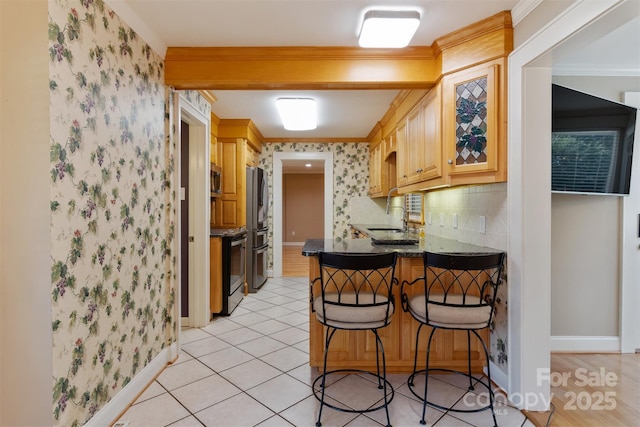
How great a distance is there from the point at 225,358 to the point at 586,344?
2919 mm

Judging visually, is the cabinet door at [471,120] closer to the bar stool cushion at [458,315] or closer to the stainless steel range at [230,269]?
the bar stool cushion at [458,315]

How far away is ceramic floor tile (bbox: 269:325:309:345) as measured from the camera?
286 centimetres

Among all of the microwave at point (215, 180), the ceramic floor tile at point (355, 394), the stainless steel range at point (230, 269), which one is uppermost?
the microwave at point (215, 180)

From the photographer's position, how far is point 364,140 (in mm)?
5332

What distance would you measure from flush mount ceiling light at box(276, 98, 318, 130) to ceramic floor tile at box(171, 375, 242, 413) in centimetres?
259

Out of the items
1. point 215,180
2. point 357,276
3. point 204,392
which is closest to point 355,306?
point 357,276

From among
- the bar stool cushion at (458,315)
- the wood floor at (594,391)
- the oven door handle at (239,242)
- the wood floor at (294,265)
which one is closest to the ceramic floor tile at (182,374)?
the oven door handle at (239,242)

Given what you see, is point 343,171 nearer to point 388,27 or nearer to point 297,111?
point 297,111

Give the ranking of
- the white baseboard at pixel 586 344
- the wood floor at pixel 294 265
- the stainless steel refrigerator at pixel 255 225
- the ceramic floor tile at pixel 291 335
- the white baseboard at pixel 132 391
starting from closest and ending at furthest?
1. the white baseboard at pixel 132 391
2. the white baseboard at pixel 586 344
3. the ceramic floor tile at pixel 291 335
4. the stainless steel refrigerator at pixel 255 225
5. the wood floor at pixel 294 265

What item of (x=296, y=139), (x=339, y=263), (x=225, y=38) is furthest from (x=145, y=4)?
(x=296, y=139)

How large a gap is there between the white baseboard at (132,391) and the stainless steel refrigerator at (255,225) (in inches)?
77.6

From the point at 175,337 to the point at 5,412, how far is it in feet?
4.15

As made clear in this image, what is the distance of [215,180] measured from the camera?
3857 millimetres

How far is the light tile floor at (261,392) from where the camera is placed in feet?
5.81
